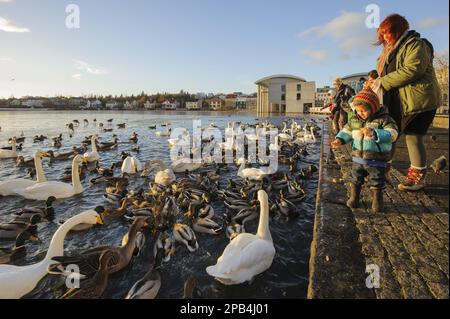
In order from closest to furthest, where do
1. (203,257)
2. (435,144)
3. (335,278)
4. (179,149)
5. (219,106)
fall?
(335,278) < (203,257) < (435,144) < (179,149) < (219,106)

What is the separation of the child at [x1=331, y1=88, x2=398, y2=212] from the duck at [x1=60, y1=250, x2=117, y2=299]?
4763 millimetres

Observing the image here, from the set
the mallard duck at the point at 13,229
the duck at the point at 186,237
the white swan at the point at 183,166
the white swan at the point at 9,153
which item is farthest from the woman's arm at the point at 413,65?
the white swan at the point at 9,153

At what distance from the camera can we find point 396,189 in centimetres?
620

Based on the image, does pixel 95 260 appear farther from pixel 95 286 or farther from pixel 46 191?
pixel 46 191

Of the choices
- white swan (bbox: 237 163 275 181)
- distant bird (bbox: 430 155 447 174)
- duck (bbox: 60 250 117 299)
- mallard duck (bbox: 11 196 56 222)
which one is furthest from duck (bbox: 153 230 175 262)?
distant bird (bbox: 430 155 447 174)

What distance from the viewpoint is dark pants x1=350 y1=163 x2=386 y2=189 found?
15.9 ft

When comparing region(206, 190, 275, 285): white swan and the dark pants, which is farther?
the dark pants

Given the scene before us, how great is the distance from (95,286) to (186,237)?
2.00 metres

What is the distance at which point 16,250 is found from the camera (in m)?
5.53

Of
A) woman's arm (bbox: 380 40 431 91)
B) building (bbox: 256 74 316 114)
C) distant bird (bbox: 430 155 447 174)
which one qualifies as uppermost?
building (bbox: 256 74 316 114)

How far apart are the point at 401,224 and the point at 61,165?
15336 mm

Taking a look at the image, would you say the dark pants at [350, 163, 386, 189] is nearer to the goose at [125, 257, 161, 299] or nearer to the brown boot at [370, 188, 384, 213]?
the brown boot at [370, 188, 384, 213]
